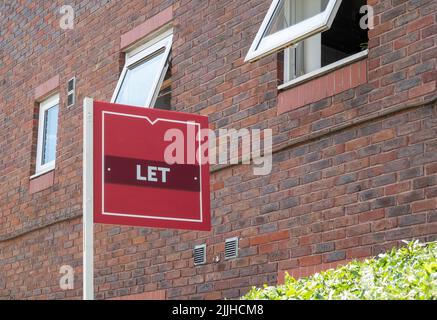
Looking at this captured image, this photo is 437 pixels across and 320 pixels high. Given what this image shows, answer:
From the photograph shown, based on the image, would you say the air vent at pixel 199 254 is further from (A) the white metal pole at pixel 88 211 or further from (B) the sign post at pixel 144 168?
(A) the white metal pole at pixel 88 211

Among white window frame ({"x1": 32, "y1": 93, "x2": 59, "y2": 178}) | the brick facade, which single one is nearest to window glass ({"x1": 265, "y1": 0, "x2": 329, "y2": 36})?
the brick facade

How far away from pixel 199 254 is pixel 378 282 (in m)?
4.63

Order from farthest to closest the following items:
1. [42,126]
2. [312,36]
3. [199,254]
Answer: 1. [42,126]
2. [199,254]
3. [312,36]

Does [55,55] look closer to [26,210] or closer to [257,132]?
[26,210]

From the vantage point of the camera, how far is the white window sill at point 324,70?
8086 millimetres

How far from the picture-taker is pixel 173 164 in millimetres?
6156

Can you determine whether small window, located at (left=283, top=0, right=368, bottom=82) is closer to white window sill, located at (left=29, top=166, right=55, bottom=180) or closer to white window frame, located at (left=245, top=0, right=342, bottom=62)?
white window frame, located at (left=245, top=0, right=342, bottom=62)

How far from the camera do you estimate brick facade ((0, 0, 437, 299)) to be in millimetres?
7531

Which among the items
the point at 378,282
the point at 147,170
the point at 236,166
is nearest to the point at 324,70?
the point at 236,166

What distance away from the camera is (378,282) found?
497cm

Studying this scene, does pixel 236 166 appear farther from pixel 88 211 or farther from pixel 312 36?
pixel 88 211

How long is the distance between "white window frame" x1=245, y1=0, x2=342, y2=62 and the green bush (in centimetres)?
240

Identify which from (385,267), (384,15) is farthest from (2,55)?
(385,267)

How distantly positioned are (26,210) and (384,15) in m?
6.49
